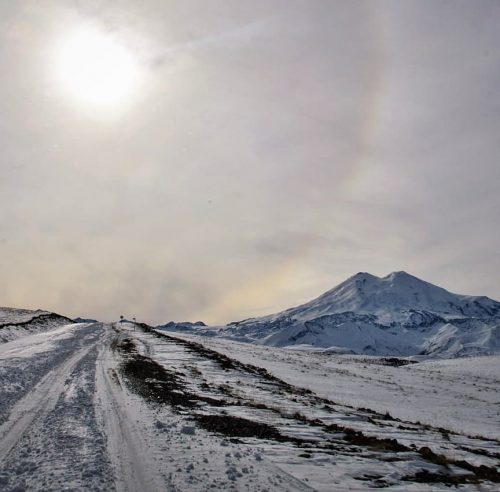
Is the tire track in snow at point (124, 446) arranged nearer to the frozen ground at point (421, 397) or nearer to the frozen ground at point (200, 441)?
the frozen ground at point (200, 441)

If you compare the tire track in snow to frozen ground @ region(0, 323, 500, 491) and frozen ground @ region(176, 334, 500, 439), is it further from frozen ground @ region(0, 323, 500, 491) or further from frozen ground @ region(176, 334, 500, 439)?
frozen ground @ region(176, 334, 500, 439)

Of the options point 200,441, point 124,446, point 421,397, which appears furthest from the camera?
point 421,397

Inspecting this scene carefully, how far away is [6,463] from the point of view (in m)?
9.16

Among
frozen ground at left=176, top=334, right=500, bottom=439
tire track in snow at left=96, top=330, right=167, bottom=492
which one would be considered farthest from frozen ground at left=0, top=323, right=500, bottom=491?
frozen ground at left=176, top=334, right=500, bottom=439

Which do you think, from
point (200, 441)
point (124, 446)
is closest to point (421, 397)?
point (200, 441)

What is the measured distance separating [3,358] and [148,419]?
17771mm

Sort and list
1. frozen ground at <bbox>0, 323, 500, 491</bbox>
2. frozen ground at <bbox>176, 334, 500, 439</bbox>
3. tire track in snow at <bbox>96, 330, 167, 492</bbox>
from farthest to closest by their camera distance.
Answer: frozen ground at <bbox>176, 334, 500, 439</bbox>
frozen ground at <bbox>0, 323, 500, 491</bbox>
tire track in snow at <bbox>96, 330, 167, 492</bbox>

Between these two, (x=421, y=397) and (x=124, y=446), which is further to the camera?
(x=421, y=397)

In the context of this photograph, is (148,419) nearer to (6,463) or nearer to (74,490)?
(6,463)

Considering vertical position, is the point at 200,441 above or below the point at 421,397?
above

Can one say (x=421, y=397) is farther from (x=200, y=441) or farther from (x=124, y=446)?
(x=124, y=446)

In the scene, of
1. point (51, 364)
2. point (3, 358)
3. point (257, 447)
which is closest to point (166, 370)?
point (51, 364)

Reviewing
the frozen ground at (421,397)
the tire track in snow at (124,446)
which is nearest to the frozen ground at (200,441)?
the tire track in snow at (124,446)

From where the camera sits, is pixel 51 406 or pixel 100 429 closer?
pixel 100 429
